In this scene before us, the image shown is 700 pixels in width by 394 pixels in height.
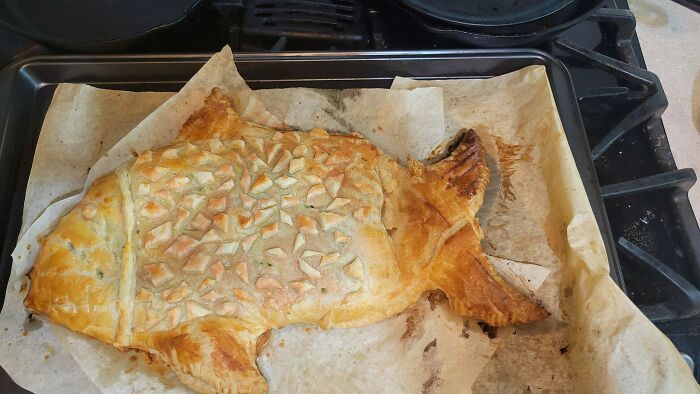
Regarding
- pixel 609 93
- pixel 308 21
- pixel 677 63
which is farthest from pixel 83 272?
pixel 677 63

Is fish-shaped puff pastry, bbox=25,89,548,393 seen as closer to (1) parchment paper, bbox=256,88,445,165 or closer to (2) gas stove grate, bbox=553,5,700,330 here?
(1) parchment paper, bbox=256,88,445,165

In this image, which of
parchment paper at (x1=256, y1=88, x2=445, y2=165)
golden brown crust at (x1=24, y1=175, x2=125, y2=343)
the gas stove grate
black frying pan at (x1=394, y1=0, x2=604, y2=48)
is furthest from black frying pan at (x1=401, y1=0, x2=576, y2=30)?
golden brown crust at (x1=24, y1=175, x2=125, y2=343)

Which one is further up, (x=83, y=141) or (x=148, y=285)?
(x=83, y=141)

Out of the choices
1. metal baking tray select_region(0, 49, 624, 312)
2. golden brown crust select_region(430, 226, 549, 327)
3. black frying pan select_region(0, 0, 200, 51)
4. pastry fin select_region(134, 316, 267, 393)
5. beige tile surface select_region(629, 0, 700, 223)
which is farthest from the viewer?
beige tile surface select_region(629, 0, 700, 223)

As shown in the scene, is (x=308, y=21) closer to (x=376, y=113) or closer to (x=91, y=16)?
(x=376, y=113)

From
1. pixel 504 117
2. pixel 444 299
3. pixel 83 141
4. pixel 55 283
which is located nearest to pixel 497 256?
pixel 444 299

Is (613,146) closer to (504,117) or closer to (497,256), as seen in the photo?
(504,117)
